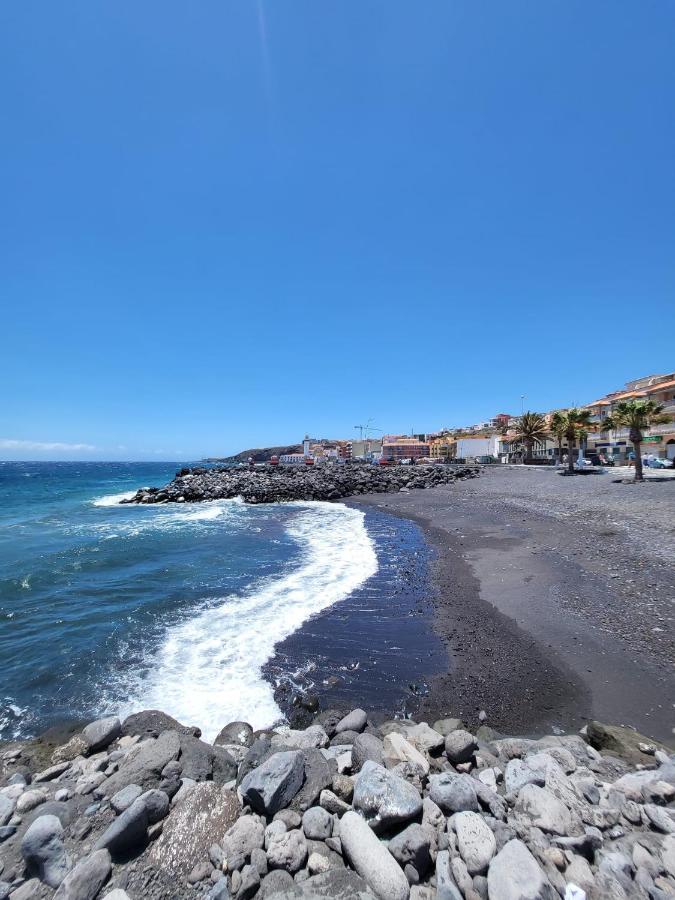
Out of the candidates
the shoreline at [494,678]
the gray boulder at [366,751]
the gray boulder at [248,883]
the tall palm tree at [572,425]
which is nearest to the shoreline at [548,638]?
the shoreline at [494,678]

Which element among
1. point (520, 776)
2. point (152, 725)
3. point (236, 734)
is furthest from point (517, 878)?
point (152, 725)

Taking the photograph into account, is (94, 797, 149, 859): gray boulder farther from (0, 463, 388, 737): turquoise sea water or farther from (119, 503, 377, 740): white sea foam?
(0, 463, 388, 737): turquoise sea water

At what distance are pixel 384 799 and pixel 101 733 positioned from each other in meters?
4.11

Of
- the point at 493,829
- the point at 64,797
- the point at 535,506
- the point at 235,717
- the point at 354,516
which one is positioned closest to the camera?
the point at 493,829

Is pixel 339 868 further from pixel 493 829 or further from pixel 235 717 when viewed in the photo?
pixel 235 717

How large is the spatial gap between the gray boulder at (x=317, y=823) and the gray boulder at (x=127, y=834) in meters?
1.43

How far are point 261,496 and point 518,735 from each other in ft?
106

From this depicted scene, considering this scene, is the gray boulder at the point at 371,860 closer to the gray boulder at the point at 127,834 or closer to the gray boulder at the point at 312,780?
the gray boulder at the point at 312,780

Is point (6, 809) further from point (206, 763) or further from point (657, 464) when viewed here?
point (657, 464)

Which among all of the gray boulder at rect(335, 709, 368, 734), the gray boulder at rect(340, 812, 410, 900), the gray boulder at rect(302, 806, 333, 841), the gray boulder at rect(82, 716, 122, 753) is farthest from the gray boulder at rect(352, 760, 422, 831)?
the gray boulder at rect(82, 716, 122, 753)

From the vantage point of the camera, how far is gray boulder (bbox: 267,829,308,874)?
2986 millimetres

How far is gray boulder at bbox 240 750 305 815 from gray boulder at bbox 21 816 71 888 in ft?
4.88

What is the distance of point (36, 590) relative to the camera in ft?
37.6

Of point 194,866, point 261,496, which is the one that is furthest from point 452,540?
point 261,496
